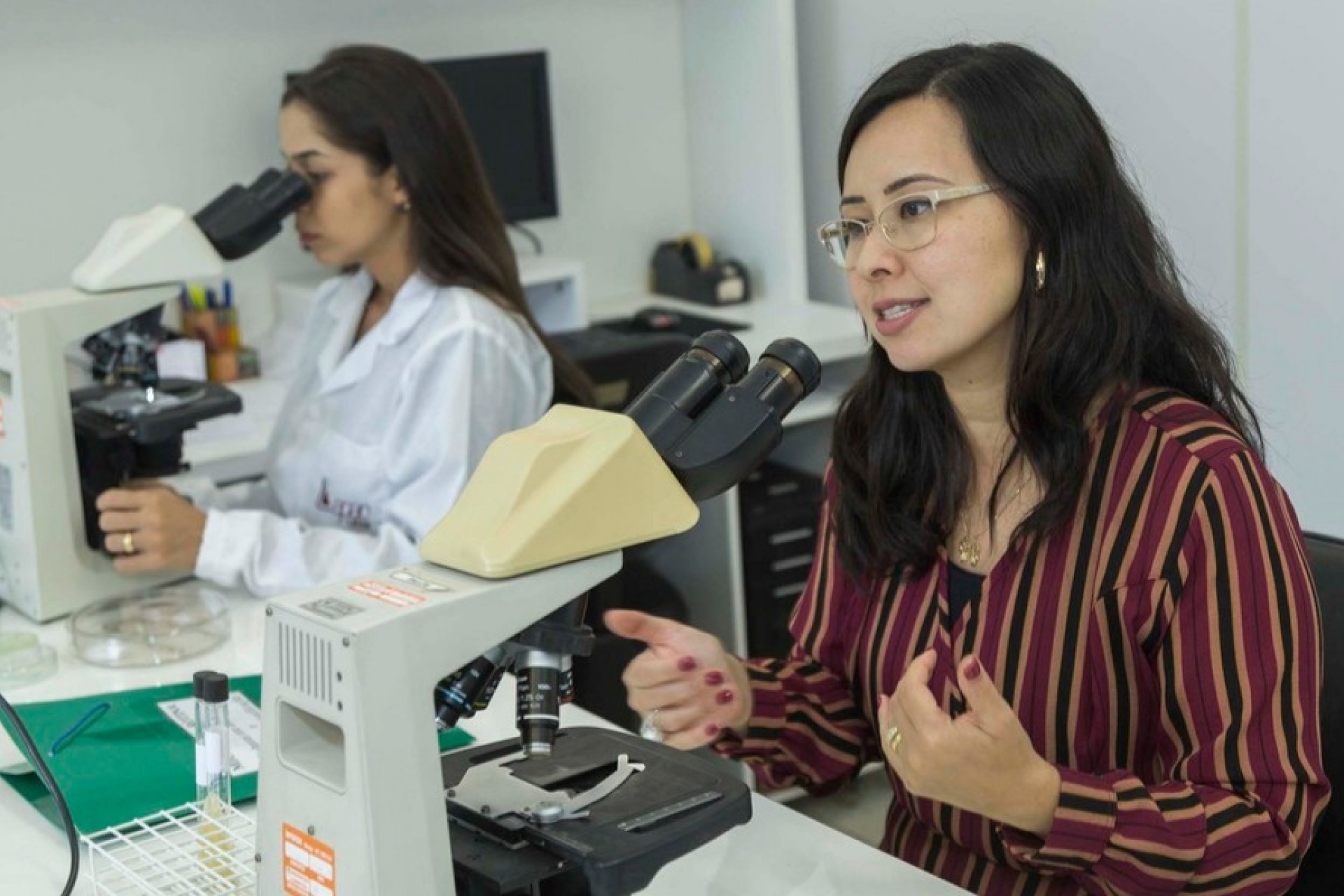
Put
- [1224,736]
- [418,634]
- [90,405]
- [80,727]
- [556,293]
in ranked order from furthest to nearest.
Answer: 1. [556,293]
2. [90,405]
3. [80,727]
4. [1224,736]
5. [418,634]

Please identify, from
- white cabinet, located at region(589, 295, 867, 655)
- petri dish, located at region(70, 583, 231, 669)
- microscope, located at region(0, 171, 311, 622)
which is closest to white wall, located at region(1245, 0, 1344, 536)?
white cabinet, located at region(589, 295, 867, 655)

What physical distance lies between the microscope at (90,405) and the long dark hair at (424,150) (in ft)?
0.74

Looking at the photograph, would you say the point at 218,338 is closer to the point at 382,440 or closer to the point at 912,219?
the point at 382,440

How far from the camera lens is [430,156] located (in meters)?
2.24

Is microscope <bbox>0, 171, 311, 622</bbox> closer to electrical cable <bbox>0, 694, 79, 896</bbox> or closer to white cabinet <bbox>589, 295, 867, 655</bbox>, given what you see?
electrical cable <bbox>0, 694, 79, 896</bbox>

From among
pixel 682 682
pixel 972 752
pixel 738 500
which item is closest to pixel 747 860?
pixel 682 682

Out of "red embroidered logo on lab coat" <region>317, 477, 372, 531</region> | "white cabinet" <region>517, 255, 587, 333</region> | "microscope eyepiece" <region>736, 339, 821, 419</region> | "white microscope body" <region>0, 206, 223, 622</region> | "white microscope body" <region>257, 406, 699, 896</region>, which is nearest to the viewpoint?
"white microscope body" <region>257, 406, 699, 896</region>

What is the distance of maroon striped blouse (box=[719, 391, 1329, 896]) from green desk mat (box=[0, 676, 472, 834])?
38 centimetres

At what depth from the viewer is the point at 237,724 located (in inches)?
65.9

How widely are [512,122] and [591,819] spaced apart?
238 centimetres

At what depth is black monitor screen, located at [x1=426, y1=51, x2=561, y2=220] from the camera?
131 inches

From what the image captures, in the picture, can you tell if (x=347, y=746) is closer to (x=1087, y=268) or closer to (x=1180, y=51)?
(x=1087, y=268)

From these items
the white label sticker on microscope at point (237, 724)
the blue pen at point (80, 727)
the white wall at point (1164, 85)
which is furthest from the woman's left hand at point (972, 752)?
the white wall at point (1164, 85)

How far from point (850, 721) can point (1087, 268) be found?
49 cm
